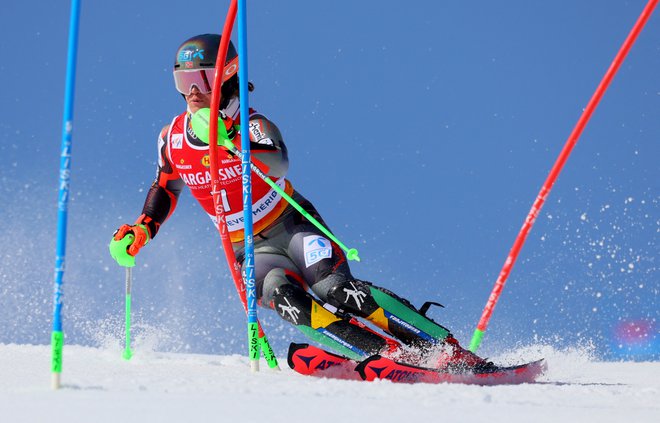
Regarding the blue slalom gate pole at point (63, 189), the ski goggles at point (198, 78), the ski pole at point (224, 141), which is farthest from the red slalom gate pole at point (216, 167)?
Answer: the blue slalom gate pole at point (63, 189)

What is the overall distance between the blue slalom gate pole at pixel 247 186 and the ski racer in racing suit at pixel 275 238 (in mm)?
450

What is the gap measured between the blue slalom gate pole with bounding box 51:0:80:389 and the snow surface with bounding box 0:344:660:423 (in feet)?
0.50

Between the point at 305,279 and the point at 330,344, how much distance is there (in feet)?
1.75

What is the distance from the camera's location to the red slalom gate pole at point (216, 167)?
172 inches

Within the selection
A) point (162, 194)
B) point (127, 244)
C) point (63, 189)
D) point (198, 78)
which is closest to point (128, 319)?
point (127, 244)

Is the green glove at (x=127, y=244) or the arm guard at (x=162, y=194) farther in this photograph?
the arm guard at (x=162, y=194)

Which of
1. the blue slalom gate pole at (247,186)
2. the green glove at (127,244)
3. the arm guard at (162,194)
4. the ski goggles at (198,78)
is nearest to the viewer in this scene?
the blue slalom gate pole at (247,186)

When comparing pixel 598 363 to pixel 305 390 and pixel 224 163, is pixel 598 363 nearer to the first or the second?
pixel 224 163

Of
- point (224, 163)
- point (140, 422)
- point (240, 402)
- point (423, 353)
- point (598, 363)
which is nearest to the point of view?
point (140, 422)

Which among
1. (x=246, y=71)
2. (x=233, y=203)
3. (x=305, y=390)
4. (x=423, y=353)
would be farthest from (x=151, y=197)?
(x=305, y=390)

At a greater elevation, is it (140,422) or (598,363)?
(598,363)

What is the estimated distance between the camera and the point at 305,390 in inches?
130

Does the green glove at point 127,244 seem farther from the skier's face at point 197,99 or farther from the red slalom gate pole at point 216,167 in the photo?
the skier's face at point 197,99

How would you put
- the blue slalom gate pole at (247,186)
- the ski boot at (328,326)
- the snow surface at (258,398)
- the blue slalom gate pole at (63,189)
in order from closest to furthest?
the snow surface at (258,398) → the blue slalom gate pole at (63,189) → the blue slalom gate pole at (247,186) → the ski boot at (328,326)
